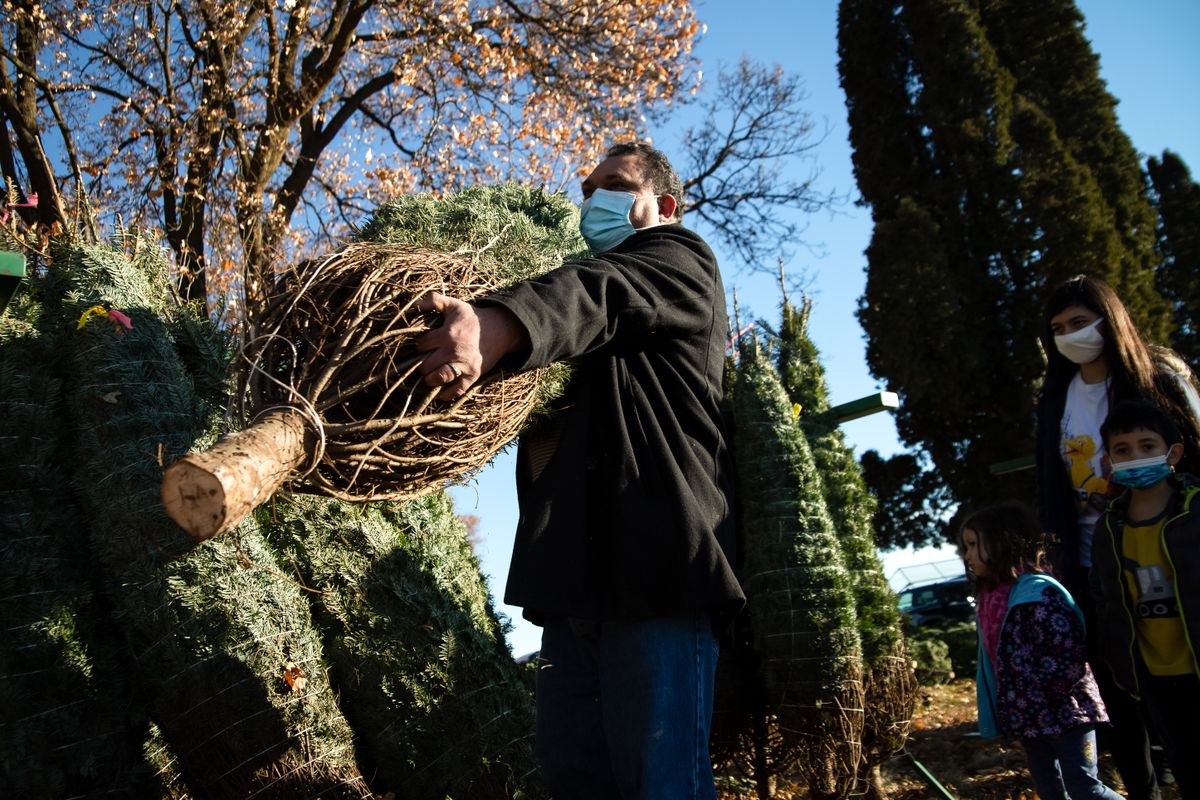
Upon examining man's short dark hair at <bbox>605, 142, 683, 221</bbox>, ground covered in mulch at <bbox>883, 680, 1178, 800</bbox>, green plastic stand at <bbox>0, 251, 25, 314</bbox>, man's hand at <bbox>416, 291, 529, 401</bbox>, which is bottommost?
ground covered in mulch at <bbox>883, 680, 1178, 800</bbox>

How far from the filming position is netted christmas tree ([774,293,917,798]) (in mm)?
4836

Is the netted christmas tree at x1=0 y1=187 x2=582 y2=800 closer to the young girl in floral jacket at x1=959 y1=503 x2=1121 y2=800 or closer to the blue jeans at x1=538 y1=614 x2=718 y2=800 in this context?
the blue jeans at x1=538 y1=614 x2=718 y2=800

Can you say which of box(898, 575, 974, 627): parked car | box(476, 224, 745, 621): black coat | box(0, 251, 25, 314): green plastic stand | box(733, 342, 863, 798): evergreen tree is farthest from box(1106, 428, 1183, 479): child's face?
box(898, 575, 974, 627): parked car

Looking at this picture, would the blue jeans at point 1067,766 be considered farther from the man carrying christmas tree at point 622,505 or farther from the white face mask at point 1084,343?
the man carrying christmas tree at point 622,505

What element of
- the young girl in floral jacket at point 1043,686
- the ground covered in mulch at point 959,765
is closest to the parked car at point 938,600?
the ground covered in mulch at point 959,765

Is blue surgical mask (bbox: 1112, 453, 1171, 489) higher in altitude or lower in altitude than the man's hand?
lower

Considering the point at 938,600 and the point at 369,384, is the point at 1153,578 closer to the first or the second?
the point at 369,384

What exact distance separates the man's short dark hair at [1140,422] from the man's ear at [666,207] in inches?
73.0

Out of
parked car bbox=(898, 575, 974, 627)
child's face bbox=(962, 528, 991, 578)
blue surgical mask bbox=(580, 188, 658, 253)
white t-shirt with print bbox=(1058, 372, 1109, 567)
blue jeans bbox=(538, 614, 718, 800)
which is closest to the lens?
blue jeans bbox=(538, 614, 718, 800)

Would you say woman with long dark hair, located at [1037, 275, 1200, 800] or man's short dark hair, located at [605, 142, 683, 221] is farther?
woman with long dark hair, located at [1037, 275, 1200, 800]

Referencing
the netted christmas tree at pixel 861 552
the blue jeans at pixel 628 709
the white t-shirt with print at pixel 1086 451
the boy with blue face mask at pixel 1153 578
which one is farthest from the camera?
the netted christmas tree at pixel 861 552

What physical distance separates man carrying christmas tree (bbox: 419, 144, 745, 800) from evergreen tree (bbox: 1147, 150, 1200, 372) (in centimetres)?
1682

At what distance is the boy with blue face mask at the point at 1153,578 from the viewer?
10.5 ft

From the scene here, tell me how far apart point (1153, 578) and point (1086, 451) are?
0.63 m
